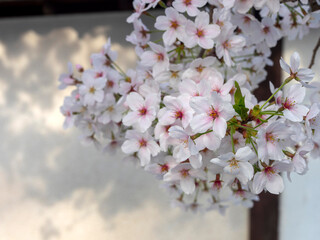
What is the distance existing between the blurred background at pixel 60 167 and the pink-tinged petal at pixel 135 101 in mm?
1345

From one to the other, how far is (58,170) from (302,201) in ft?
4.18

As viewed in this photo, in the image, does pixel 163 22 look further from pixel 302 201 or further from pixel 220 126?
pixel 302 201

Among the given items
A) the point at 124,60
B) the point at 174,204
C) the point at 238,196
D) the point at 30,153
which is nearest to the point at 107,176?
the point at 30,153

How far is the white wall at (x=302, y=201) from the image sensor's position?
1591mm

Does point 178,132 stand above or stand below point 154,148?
above

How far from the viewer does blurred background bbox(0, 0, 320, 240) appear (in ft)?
6.99

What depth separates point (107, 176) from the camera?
2143mm

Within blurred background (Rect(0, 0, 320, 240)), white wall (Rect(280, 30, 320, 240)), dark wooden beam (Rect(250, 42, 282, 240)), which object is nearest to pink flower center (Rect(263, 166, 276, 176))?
white wall (Rect(280, 30, 320, 240))

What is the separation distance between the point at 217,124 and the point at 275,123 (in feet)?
0.28

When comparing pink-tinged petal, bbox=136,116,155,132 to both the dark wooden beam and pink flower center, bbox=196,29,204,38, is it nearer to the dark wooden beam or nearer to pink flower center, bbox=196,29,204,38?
pink flower center, bbox=196,29,204,38

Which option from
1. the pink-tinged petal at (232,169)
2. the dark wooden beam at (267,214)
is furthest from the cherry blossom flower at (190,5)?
the dark wooden beam at (267,214)

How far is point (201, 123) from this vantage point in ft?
1.98

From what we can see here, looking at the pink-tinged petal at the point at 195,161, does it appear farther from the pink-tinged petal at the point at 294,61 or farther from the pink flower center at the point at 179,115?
the pink-tinged petal at the point at 294,61

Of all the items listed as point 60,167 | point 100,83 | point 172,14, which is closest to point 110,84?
point 100,83
